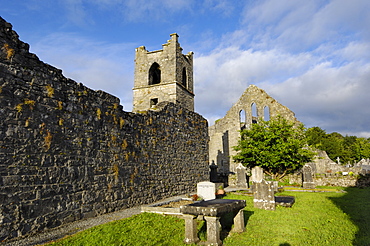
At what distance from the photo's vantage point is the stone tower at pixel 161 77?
16766 millimetres

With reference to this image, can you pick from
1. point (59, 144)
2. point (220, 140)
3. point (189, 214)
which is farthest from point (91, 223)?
point (220, 140)

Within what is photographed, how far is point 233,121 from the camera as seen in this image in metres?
32.1

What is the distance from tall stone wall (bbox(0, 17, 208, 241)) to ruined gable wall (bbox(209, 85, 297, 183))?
21.8 meters

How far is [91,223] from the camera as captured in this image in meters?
6.49

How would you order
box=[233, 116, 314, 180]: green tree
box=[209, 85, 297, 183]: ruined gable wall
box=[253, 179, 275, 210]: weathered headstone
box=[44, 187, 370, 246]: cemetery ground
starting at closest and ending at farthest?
box=[44, 187, 370, 246]: cemetery ground, box=[253, 179, 275, 210]: weathered headstone, box=[233, 116, 314, 180]: green tree, box=[209, 85, 297, 183]: ruined gable wall

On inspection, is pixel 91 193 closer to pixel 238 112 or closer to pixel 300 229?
pixel 300 229

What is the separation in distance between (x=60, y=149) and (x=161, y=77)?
1140 cm

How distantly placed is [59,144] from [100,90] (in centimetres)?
240

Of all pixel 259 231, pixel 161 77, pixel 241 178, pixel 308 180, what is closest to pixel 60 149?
pixel 259 231

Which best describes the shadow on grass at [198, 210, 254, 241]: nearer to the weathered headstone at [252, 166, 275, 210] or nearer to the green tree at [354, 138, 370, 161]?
the weathered headstone at [252, 166, 275, 210]

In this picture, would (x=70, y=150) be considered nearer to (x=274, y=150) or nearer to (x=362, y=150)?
(x=274, y=150)

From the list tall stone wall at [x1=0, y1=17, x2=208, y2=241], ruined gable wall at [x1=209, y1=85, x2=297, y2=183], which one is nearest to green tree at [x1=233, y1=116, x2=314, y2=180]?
tall stone wall at [x1=0, y1=17, x2=208, y2=241]

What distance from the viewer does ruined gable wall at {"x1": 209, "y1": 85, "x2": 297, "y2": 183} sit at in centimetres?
3114

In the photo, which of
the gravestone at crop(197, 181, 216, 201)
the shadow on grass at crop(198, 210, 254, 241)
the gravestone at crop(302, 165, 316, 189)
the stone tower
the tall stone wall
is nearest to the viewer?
the tall stone wall
